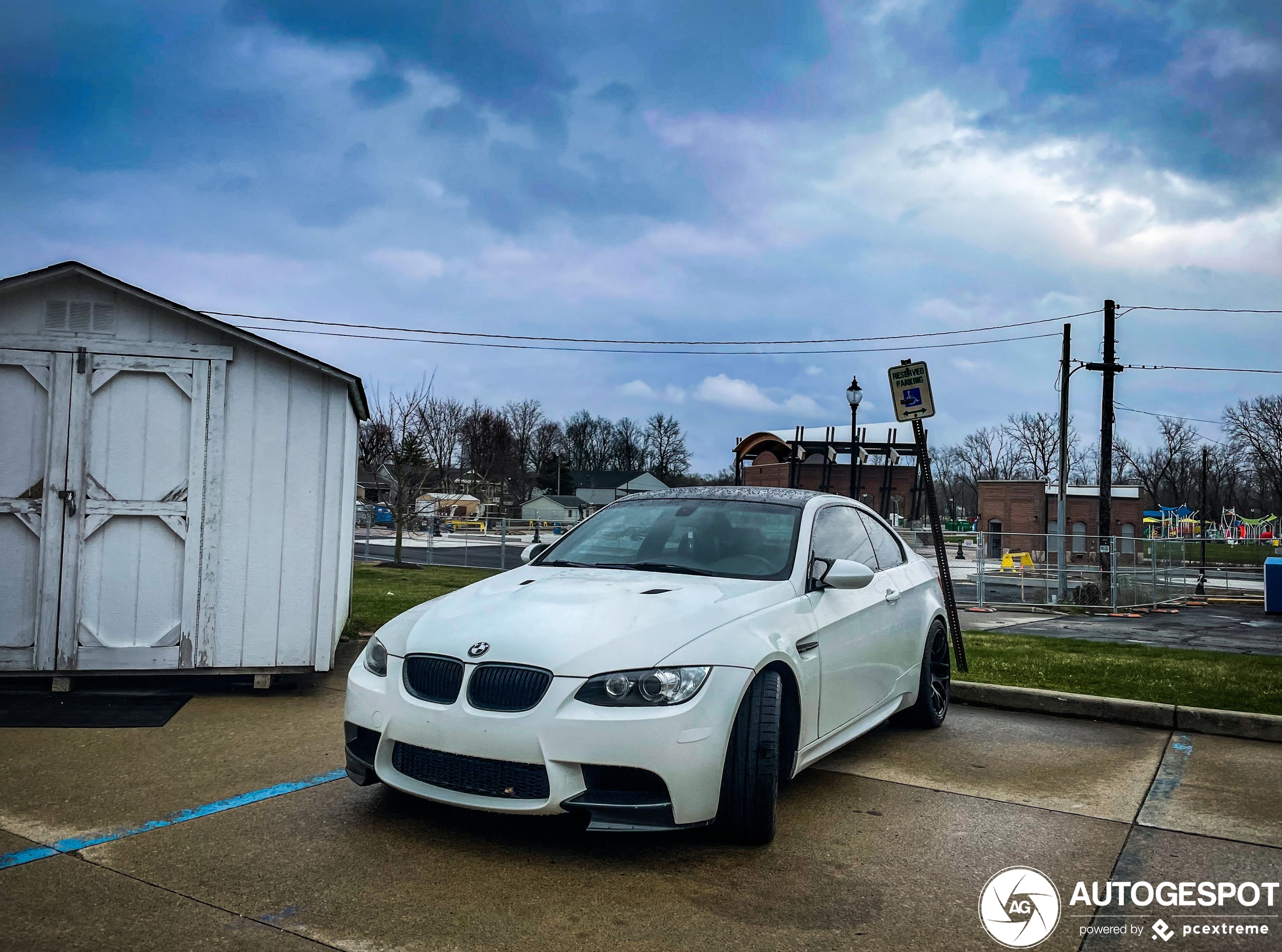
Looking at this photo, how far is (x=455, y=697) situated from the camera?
3564mm

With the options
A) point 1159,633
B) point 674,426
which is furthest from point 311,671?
point 674,426

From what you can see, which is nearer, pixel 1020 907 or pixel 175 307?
pixel 1020 907

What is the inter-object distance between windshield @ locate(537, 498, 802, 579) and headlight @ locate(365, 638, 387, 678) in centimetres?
115

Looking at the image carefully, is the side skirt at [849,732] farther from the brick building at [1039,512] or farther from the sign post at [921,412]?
the brick building at [1039,512]

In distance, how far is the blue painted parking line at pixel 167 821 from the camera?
136 inches

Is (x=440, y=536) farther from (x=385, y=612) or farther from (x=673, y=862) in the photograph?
(x=673, y=862)

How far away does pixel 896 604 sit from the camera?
539 cm

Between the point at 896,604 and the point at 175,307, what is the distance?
A: 17.2ft

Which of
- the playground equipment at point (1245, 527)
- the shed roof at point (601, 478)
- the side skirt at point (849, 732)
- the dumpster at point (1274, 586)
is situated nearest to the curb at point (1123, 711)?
the side skirt at point (849, 732)

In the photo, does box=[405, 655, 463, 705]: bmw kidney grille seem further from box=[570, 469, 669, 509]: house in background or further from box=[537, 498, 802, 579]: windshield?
box=[570, 469, 669, 509]: house in background

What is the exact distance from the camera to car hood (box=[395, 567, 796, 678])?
3508 mm

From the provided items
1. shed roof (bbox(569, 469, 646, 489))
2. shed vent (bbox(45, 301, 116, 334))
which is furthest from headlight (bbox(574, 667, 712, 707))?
shed roof (bbox(569, 469, 646, 489))

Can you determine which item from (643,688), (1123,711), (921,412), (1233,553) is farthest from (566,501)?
(643,688)

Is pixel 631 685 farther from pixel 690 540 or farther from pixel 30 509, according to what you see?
pixel 30 509
